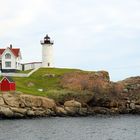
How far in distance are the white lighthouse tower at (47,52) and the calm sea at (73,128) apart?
36426 millimetres

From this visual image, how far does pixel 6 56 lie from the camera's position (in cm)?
11444

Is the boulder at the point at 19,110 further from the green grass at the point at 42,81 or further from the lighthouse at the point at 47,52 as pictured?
the lighthouse at the point at 47,52

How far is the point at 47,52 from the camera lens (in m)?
117

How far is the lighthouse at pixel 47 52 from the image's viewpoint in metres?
117

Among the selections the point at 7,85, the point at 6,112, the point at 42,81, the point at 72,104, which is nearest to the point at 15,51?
the point at 42,81

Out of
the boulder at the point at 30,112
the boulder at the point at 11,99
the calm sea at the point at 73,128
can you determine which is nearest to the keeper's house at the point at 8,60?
the boulder at the point at 11,99

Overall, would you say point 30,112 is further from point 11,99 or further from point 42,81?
point 42,81

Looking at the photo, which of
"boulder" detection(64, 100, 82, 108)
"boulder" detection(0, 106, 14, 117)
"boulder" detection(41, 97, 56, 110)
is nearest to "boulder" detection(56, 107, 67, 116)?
"boulder" detection(41, 97, 56, 110)

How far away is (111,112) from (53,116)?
12.1 meters

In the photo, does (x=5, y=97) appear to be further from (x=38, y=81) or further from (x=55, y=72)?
(x=55, y=72)

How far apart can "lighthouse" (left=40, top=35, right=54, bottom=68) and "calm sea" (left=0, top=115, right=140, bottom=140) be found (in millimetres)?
36427

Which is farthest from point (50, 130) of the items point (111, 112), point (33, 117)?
point (111, 112)

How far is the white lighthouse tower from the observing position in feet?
384

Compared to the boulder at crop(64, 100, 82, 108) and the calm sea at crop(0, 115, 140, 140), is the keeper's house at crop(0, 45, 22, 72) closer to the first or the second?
the boulder at crop(64, 100, 82, 108)
